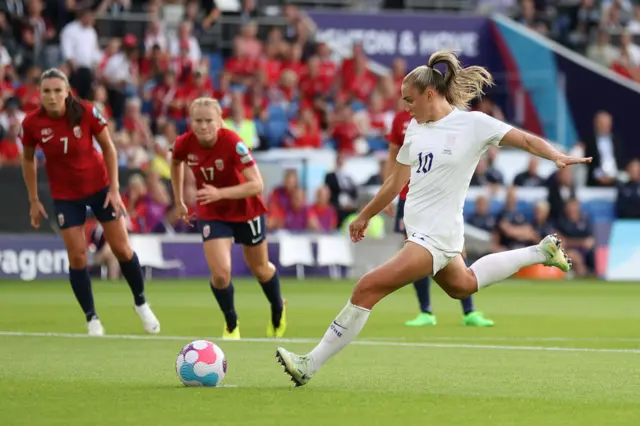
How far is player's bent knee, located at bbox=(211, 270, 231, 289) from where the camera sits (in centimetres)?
1335

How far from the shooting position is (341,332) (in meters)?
9.27

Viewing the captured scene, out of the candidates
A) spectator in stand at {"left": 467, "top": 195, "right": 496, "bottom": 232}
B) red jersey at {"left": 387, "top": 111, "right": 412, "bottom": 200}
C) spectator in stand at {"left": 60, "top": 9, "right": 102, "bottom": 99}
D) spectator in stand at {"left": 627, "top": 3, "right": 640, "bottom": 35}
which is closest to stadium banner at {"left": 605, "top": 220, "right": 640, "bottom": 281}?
spectator in stand at {"left": 467, "top": 195, "right": 496, "bottom": 232}

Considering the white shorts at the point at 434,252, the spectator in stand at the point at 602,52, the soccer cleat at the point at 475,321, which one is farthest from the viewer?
the spectator in stand at the point at 602,52

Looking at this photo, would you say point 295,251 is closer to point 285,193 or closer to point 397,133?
point 285,193

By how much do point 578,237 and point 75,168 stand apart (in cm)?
1642

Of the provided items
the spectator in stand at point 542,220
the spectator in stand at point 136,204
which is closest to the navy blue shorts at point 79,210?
the spectator in stand at point 136,204

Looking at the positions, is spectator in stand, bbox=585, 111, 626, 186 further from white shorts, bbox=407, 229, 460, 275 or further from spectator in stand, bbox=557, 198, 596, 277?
white shorts, bbox=407, 229, 460, 275

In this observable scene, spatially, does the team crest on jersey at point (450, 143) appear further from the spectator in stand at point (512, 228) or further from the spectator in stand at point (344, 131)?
the spectator in stand at point (344, 131)

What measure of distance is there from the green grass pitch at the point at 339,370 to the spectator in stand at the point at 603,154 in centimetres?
1141

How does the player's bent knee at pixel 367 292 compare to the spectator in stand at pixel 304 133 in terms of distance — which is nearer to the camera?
the player's bent knee at pixel 367 292

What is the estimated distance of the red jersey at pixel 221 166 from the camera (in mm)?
13336

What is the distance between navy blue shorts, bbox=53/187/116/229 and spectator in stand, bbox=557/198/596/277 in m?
15.9

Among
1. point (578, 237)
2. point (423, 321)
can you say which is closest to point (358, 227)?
point (423, 321)

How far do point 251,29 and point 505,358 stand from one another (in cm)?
1852
